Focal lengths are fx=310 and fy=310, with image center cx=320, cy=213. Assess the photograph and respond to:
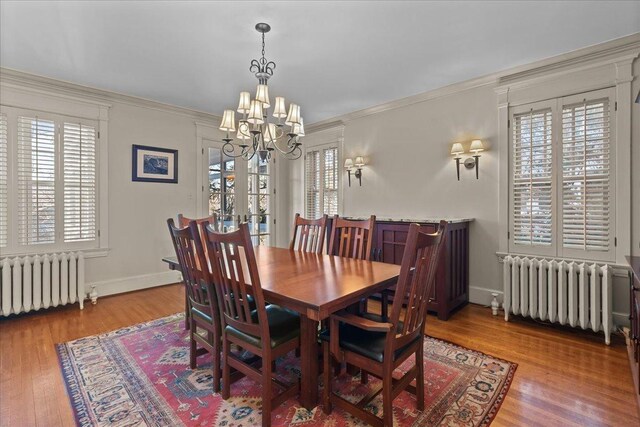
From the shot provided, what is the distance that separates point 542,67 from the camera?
3.03 metres

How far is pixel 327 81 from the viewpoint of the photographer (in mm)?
3492

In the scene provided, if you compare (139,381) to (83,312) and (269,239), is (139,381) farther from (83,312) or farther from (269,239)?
(269,239)

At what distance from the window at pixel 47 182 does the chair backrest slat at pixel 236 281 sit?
295 cm

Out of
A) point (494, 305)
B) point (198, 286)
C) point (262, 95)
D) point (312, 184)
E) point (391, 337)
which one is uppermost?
point (262, 95)

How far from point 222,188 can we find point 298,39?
293 centimetres

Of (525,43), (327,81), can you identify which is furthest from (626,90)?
(327,81)

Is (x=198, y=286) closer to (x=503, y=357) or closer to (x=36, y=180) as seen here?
(x=503, y=357)

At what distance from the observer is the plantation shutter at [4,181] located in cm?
319

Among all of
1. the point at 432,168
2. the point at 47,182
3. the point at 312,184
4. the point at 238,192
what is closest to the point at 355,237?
the point at 432,168

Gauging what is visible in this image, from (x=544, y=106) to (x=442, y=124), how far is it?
101 cm

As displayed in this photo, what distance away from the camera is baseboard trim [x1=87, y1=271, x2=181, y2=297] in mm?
3852

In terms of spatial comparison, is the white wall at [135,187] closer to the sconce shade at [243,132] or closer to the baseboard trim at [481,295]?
the sconce shade at [243,132]

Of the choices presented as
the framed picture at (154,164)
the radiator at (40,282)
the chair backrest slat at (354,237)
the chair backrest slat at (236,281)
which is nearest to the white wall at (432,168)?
the chair backrest slat at (354,237)

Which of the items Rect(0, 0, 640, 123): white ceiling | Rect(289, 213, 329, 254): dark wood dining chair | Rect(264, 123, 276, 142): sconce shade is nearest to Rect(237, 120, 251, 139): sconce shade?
Rect(264, 123, 276, 142): sconce shade
